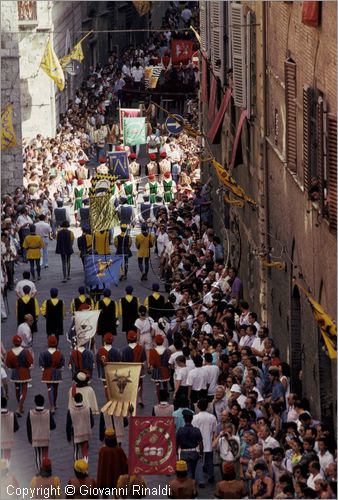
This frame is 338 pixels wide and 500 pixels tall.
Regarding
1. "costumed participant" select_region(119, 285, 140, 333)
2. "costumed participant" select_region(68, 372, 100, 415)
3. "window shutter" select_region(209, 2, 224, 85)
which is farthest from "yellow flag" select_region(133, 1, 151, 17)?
"costumed participant" select_region(68, 372, 100, 415)

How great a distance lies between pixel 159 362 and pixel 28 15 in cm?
3187

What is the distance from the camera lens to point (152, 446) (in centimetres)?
3080

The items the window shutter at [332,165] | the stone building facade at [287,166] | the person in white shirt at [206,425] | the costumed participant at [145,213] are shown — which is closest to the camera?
the window shutter at [332,165]

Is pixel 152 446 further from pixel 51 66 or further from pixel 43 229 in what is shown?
pixel 51 66

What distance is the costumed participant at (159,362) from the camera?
37.3 metres

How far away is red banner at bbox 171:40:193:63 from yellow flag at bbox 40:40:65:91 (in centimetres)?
1103

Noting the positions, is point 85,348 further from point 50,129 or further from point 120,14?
point 120,14

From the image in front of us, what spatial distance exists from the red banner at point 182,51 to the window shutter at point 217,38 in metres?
25.3

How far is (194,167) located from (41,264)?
30.5 feet

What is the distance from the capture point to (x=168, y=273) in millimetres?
46438

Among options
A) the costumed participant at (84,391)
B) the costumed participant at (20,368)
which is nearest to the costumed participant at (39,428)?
the costumed participant at (84,391)

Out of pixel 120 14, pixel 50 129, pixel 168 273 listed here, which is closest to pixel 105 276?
pixel 168 273

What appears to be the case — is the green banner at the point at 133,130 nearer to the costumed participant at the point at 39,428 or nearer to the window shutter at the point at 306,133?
the window shutter at the point at 306,133

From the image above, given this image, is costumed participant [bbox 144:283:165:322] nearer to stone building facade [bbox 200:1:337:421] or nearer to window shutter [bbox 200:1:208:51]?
stone building facade [bbox 200:1:337:421]
